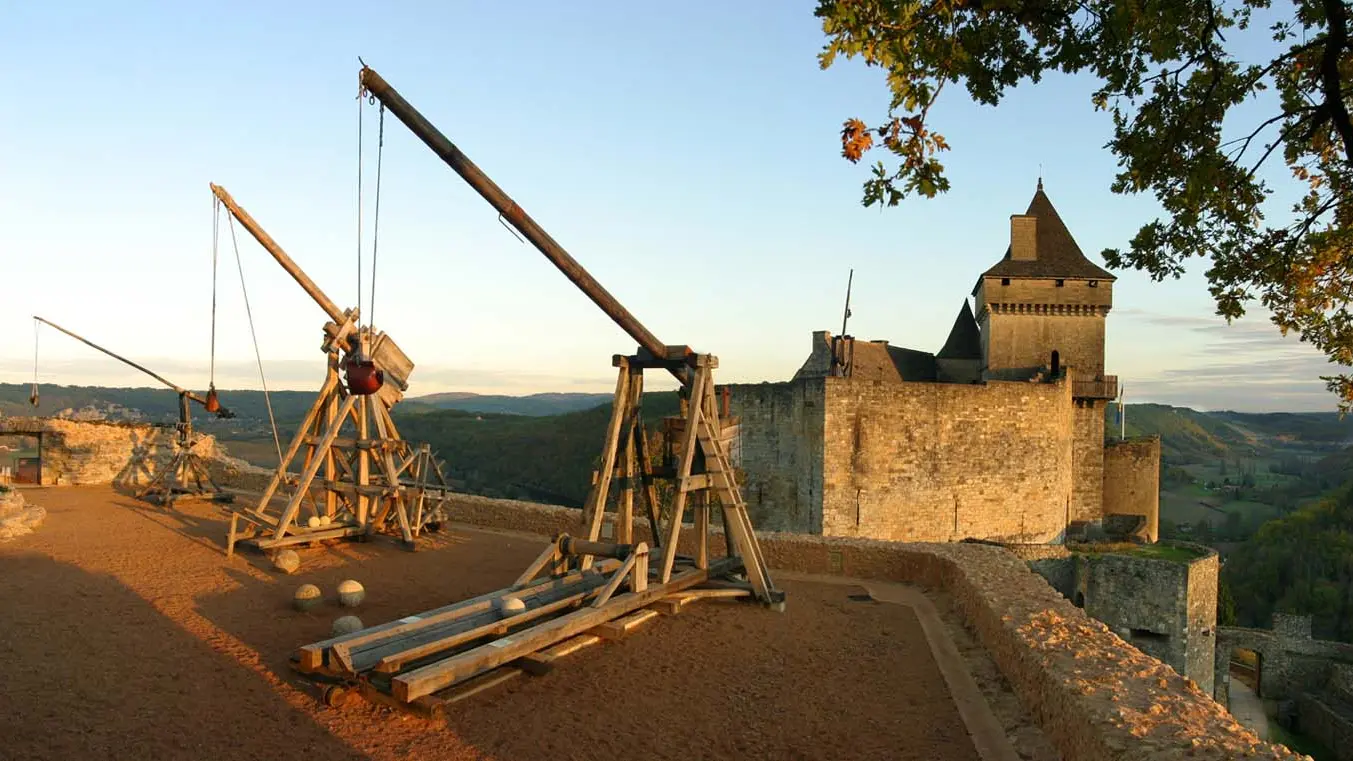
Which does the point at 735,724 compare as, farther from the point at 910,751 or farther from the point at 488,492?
the point at 488,492

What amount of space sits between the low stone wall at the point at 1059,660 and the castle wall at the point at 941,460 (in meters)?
10.3

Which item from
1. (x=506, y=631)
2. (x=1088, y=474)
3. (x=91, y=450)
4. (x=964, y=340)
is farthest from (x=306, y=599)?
(x=964, y=340)

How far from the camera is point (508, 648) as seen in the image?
562cm

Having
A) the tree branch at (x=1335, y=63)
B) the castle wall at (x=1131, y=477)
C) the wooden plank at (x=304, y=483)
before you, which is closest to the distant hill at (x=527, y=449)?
the castle wall at (x=1131, y=477)

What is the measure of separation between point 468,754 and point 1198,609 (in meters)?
20.8

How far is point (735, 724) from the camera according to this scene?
5027 mm

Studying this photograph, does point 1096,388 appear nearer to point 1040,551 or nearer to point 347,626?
point 1040,551

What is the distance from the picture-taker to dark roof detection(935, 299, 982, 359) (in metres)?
33.2

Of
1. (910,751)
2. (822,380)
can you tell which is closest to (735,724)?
(910,751)

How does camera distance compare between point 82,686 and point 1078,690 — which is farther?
point 82,686

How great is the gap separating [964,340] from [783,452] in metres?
15.6

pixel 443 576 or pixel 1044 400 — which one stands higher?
pixel 1044 400

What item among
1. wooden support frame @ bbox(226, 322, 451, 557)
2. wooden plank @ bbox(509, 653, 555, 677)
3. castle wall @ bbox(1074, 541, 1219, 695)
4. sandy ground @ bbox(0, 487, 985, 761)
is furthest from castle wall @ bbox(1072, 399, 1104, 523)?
wooden plank @ bbox(509, 653, 555, 677)

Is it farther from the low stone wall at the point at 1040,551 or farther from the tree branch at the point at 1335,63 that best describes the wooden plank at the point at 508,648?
the low stone wall at the point at 1040,551
